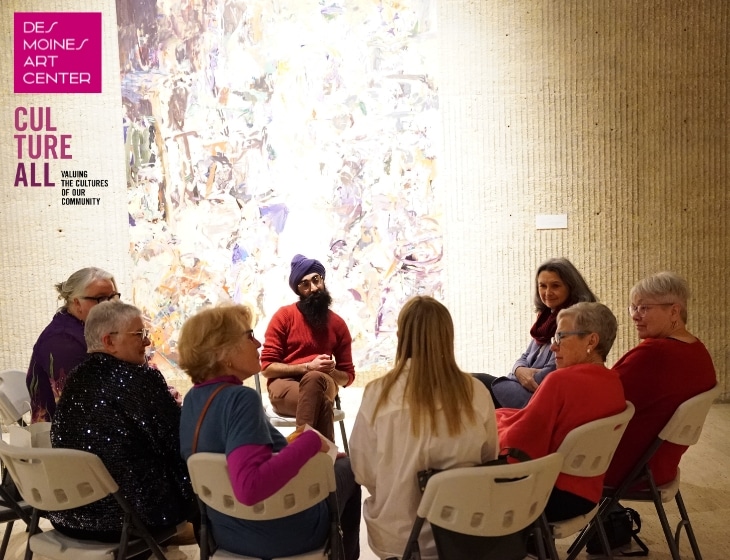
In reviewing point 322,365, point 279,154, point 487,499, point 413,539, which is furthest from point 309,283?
point 487,499

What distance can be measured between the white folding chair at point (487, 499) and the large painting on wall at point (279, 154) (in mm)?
3352

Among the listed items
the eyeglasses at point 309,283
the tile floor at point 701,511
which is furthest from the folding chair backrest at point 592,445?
the eyeglasses at point 309,283

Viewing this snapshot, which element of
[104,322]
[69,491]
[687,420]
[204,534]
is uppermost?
[104,322]

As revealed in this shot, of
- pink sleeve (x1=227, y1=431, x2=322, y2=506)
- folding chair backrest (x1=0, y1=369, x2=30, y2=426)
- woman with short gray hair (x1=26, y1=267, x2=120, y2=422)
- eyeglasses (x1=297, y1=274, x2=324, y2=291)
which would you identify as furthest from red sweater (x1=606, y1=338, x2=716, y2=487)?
folding chair backrest (x1=0, y1=369, x2=30, y2=426)

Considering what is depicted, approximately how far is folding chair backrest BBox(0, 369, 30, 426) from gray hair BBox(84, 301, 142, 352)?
1.02 m

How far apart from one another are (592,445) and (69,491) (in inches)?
63.4

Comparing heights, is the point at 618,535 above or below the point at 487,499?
below

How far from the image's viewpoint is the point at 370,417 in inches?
95.1

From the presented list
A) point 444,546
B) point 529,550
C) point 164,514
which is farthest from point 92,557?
point 529,550

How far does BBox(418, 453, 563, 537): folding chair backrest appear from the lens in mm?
2139

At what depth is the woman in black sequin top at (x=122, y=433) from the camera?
8.47ft

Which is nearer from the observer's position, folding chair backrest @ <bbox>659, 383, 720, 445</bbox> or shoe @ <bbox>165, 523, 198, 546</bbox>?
folding chair backrest @ <bbox>659, 383, 720, 445</bbox>

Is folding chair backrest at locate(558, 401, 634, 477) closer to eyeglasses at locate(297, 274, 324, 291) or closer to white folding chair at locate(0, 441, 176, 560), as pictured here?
white folding chair at locate(0, 441, 176, 560)

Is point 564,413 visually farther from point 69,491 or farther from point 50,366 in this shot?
point 50,366
